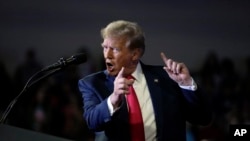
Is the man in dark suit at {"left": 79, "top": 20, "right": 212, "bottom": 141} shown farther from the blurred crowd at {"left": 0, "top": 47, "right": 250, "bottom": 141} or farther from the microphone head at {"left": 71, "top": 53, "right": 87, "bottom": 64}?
the blurred crowd at {"left": 0, "top": 47, "right": 250, "bottom": 141}

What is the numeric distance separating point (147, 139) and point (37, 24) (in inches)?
115

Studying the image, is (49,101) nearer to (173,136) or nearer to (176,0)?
(176,0)

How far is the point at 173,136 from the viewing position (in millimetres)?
1929

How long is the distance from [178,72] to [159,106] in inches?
5.3

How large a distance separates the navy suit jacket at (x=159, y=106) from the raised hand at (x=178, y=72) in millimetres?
40

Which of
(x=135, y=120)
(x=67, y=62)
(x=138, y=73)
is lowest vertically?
(x=135, y=120)

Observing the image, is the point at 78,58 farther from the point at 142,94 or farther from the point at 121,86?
the point at 142,94

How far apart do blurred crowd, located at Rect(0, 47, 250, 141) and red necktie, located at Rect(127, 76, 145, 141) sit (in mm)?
1783

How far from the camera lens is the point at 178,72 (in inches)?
73.4

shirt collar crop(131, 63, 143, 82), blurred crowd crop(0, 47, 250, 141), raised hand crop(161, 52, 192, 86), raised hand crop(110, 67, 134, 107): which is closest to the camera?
raised hand crop(110, 67, 134, 107)

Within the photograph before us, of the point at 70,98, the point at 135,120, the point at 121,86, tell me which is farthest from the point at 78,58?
the point at 70,98

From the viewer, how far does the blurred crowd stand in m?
3.98

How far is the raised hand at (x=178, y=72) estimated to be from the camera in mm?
1857

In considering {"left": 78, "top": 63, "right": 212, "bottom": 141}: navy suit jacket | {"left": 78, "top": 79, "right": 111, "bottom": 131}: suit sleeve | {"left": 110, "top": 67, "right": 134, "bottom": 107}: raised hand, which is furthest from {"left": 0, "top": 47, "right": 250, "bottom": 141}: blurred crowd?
{"left": 110, "top": 67, "right": 134, "bottom": 107}: raised hand
